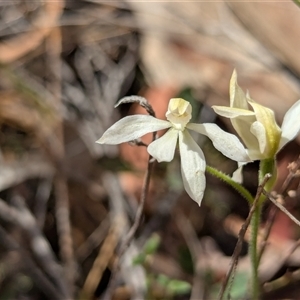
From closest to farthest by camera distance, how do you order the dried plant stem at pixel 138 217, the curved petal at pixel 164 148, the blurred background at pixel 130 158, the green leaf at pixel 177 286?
the curved petal at pixel 164 148, the dried plant stem at pixel 138 217, the green leaf at pixel 177 286, the blurred background at pixel 130 158

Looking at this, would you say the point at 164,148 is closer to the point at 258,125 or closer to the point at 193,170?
the point at 193,170

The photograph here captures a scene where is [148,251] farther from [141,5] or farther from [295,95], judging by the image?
[141,5]

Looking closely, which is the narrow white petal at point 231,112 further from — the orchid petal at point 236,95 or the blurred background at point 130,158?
the blurred background at point 130,158

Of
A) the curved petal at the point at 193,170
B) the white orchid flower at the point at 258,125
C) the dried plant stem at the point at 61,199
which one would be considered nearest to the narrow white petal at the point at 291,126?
the white orchid flower at the point at 258,125

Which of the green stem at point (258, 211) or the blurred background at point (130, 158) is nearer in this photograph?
the green stem at point (258, 211)

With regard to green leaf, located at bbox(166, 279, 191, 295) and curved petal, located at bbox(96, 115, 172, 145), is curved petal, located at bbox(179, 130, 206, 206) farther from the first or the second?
green leaf, located at bbox(166, 279, 191, 295)

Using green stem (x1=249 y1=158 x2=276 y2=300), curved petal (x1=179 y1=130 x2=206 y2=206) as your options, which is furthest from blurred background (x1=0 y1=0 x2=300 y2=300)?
curved petal (x1=179 y1=130 x2=206 y2=206)

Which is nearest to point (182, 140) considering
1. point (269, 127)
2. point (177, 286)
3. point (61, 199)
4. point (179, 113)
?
point (179, 113)
